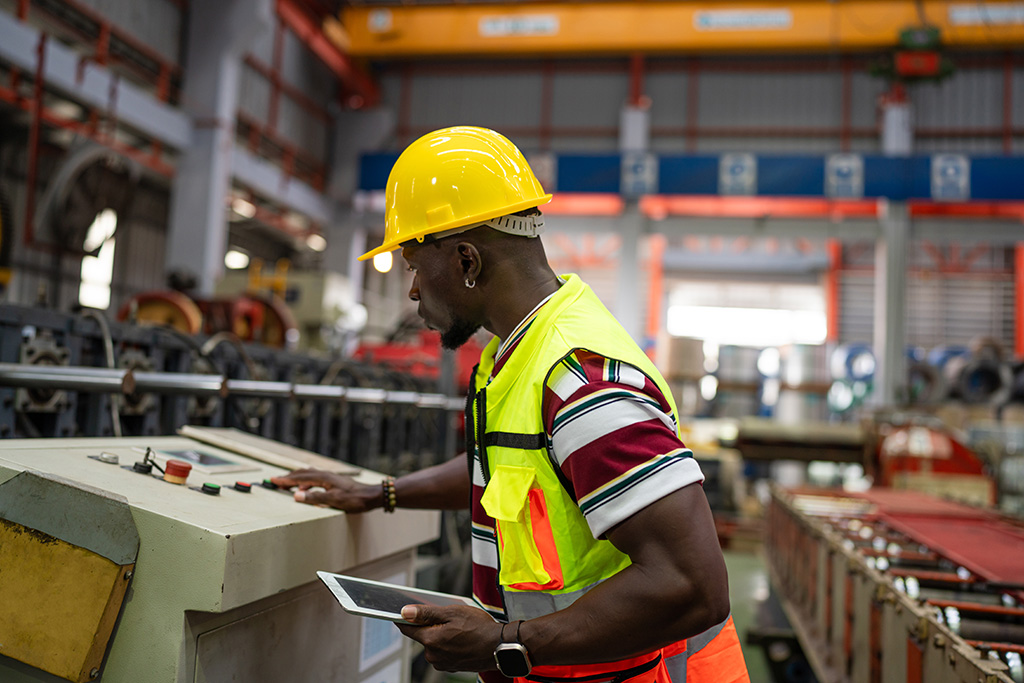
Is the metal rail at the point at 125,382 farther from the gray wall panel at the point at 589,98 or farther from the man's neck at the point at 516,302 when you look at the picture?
the gray wall panel at the point at 589,98

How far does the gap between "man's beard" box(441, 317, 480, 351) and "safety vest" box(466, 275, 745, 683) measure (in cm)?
18

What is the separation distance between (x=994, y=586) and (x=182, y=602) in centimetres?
296

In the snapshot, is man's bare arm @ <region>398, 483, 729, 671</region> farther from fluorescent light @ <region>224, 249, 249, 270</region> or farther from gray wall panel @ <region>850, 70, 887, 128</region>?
fluorescent light @ <region>224, 249, 249, 270</region>

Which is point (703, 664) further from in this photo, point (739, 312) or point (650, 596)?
point (739, 312)

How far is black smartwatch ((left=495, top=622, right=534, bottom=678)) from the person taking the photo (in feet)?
3.65

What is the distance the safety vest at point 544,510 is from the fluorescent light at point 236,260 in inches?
596

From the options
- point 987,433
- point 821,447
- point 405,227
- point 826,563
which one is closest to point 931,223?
point 987,433

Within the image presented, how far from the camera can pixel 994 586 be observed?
2.93 metres

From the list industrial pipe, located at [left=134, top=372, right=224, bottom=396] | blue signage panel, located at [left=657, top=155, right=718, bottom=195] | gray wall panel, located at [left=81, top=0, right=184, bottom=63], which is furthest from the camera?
blue signage panel, located at [left=657, top=155, right=718, bottom=195]

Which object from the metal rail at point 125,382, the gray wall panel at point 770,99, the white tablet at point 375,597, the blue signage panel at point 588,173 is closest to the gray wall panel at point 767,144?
the gray wall panel at point 770,99

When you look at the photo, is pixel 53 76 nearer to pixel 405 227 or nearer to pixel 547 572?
pixel 405 227

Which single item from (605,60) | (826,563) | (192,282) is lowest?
(826,563)

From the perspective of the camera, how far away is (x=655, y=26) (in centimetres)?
1376

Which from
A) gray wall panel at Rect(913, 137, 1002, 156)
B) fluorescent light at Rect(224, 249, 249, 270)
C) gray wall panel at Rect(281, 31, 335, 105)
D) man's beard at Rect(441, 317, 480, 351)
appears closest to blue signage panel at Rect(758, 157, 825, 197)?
gray wall panel at Rect(913, 137, 1002, 156)
